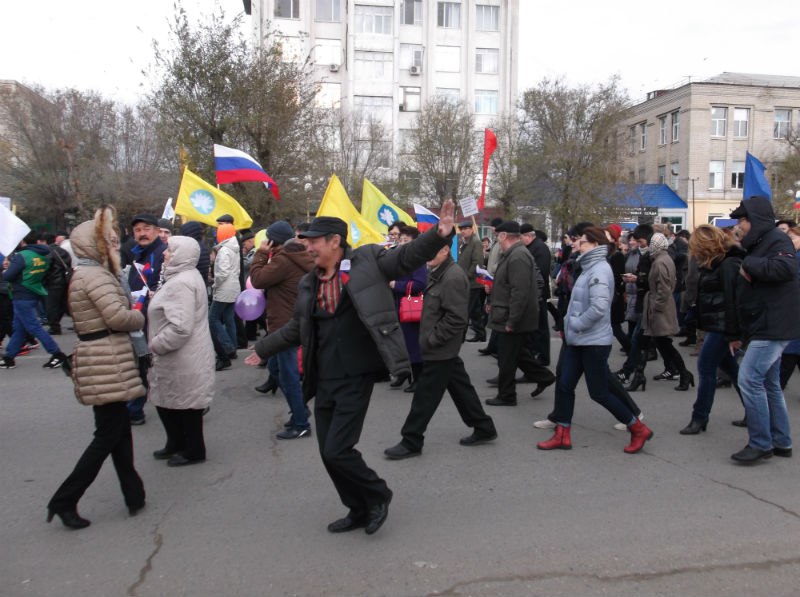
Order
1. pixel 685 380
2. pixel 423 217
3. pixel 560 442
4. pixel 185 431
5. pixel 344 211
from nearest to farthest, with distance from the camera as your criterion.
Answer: pixel 185 431 < pixel 560 442 < pixel 685 380 < pixel 344 211 < pixel 423 217

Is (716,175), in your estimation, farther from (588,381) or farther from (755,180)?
(588,381)

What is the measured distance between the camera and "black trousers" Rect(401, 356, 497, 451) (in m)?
5.21

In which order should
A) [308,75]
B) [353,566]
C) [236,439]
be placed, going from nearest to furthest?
[353,566]
[236,439]
[308,75]

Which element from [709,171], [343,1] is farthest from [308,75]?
[709,171]

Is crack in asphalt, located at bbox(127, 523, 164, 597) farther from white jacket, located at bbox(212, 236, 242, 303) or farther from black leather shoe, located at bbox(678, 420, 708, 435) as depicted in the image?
white jacket, located at bbox(212, 236, 242, 303)

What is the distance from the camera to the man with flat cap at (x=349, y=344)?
362 cm

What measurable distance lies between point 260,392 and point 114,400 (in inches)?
142

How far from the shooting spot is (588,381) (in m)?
5.14

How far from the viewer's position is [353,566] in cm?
351

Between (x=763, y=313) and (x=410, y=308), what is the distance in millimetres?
3203

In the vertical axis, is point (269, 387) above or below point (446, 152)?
below

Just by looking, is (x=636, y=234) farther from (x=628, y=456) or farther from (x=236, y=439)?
(x=236, y=439)

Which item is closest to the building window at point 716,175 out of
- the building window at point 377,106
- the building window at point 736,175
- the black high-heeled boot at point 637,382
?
the building window at point 736,175

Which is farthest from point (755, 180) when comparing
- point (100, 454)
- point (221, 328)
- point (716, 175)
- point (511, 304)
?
point (716, 175)
